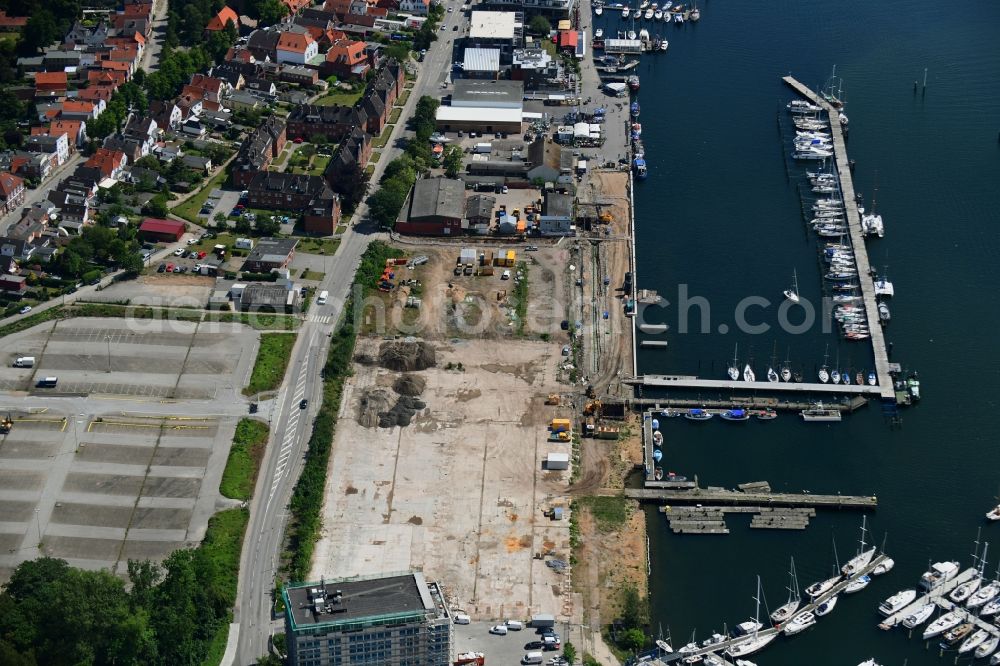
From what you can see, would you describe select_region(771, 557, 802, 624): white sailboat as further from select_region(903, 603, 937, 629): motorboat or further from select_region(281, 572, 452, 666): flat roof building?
select_region(281, 572, 452, 666): flat roof building

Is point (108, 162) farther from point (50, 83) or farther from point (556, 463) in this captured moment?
point (556, 463)

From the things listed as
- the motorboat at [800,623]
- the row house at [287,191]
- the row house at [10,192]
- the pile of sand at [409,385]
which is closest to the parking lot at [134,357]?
the pile of sand at [409,385]

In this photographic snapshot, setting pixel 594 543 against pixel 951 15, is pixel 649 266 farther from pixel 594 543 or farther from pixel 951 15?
pixel 951 15

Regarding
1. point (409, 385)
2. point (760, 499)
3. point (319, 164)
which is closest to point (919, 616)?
point (760, 499)

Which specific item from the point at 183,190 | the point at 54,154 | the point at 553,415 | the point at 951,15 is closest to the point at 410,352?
the point at 553,415

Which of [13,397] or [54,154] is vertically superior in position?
[54,154]

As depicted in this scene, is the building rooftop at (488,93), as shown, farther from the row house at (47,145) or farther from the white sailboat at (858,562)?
the white sailboat at (858,562)

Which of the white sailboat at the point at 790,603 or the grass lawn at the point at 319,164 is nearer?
the white sailboat at the point at 790,603
